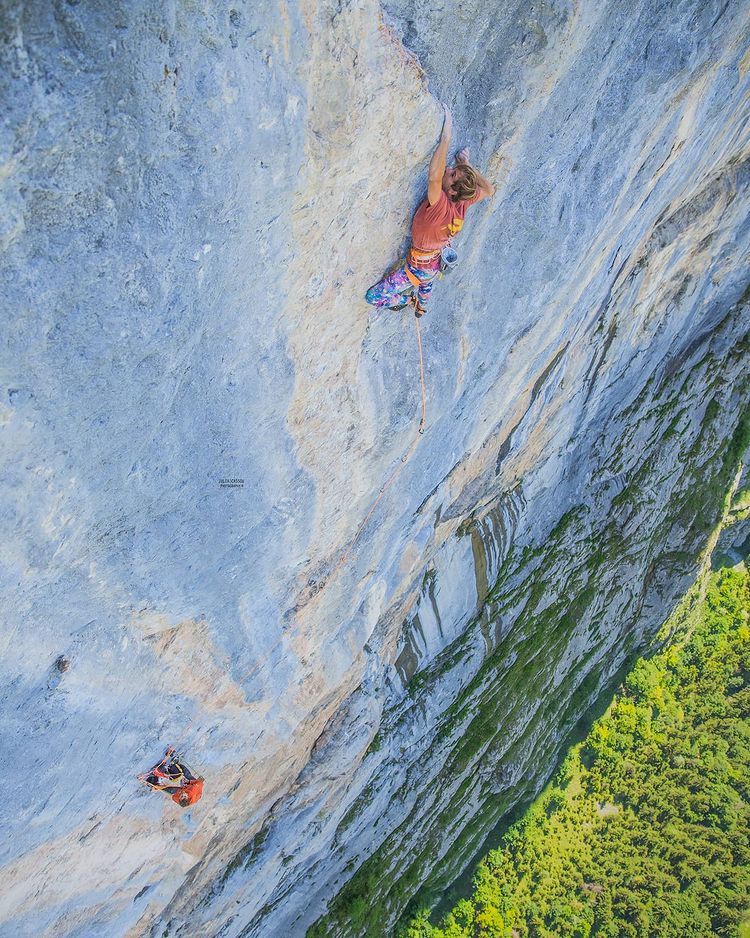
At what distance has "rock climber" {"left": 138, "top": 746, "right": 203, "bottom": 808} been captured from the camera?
5379 mm

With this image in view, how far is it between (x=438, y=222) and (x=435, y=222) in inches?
0.7

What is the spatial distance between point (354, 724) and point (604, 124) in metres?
6.07

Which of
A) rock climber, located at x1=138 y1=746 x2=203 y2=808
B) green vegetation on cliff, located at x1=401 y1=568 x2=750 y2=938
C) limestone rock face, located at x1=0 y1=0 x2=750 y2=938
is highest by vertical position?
limestone rock face, located at x1=0 y1=0 x2=750 y2=938

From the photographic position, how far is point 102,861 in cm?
545

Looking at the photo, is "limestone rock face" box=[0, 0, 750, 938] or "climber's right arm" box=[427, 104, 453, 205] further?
"climber's right arm" box=[427, 104, 453, 205]

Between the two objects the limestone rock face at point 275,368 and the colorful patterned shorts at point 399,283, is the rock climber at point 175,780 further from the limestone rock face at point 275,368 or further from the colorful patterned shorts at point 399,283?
the colorful patterned shorts at point 399,283

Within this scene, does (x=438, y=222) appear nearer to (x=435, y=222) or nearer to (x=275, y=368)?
(x=435, y=222)

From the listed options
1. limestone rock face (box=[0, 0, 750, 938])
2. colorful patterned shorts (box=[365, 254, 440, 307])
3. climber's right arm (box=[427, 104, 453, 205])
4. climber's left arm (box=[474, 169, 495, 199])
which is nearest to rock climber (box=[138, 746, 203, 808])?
limestone rock face (box=[0, 0, 750, 938])

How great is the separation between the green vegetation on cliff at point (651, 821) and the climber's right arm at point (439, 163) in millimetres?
10437

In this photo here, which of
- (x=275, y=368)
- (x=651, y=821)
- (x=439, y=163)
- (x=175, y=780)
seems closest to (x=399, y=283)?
(x=439, y=163)

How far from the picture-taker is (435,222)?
4.41 metres

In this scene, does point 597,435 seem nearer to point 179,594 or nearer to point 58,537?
point 179,594

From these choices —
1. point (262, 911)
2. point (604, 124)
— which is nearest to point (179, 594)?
point (604, 124)

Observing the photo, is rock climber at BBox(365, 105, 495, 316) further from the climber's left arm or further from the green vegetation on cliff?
the green vegetation on cliff
